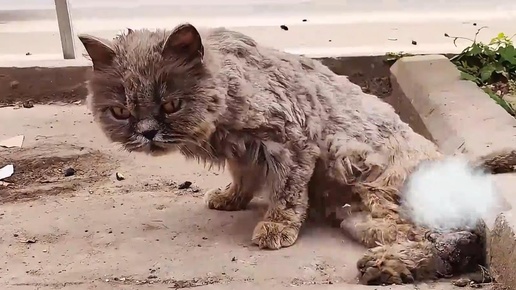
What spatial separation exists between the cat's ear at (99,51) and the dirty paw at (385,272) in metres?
1.21

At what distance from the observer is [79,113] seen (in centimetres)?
454

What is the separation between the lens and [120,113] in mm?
2764

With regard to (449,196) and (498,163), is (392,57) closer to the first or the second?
(498,163)

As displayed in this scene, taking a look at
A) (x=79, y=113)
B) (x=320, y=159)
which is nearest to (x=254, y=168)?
(x=320, y=159)

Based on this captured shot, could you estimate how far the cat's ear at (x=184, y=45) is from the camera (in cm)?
269

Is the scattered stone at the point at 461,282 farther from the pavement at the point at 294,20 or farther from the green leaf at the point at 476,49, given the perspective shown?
the pavement at the point at 294,20

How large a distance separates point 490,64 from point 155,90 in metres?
2.31

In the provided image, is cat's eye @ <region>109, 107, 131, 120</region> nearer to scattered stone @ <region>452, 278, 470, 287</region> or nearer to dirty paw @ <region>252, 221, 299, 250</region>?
dirty paw @ <region>252, 221, 299, 250</region>

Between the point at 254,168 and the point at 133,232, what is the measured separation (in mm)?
588

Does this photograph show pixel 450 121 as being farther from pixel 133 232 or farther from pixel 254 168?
pixel 133 232

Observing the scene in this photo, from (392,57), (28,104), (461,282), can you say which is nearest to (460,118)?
(461,282)

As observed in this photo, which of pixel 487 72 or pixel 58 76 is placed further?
pixel 58 76

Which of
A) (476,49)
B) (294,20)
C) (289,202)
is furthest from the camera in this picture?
(294,20)

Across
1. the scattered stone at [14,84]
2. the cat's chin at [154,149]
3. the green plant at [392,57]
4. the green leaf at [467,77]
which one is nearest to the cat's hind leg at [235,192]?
the cat's chin at [154,149]
